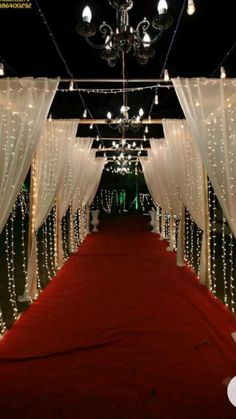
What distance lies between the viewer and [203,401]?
6.98 feet

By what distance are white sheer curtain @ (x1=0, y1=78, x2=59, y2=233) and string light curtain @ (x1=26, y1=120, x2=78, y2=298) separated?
1443mm

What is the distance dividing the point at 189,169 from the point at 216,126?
176 cm

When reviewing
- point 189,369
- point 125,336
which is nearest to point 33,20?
point 125,336

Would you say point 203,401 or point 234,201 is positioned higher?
point 234,201

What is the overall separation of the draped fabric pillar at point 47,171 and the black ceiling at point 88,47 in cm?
93

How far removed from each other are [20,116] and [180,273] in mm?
3833

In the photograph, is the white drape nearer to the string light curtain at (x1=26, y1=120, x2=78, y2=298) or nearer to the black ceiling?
the black ceiling

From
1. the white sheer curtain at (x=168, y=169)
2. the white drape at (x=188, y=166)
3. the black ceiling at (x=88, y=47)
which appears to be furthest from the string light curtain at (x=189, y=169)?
the black ceiling at (x=88, y=47)

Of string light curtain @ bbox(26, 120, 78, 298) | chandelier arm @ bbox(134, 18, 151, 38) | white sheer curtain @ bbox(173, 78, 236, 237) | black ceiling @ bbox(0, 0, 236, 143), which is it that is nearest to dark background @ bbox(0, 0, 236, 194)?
black ceiling @ bbox(0, 0, 236, 143)

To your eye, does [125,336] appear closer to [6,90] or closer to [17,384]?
[17,384]

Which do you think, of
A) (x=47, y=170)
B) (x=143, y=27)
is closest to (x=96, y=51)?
(x=47, y=170)

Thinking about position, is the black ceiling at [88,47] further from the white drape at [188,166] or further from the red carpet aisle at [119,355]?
the red carpet aisle at [119,355]

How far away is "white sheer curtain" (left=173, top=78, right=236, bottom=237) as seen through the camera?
2895 mm

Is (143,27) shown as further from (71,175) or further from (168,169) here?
(71,175)
